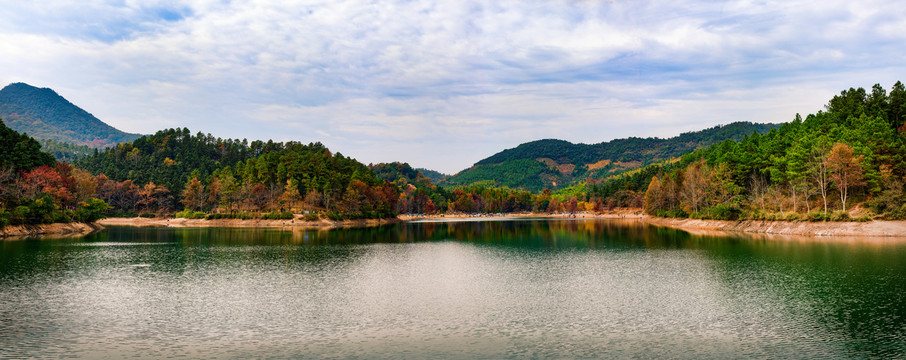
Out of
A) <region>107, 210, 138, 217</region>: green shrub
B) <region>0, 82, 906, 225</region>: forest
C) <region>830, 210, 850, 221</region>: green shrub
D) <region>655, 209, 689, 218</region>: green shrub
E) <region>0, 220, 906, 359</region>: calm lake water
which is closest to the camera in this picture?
<region>0, 220, 906, 359</region>: calm lake water

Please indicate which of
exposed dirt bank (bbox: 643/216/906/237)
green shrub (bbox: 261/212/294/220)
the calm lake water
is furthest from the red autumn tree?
green shrub (bbox: 261/212/294/220)

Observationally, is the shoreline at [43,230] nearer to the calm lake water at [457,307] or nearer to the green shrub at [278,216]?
the calm lake water at [457,307]

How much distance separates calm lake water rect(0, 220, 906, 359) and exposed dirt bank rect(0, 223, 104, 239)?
3148 centimetres

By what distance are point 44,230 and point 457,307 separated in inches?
3367

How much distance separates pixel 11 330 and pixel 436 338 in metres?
19.0

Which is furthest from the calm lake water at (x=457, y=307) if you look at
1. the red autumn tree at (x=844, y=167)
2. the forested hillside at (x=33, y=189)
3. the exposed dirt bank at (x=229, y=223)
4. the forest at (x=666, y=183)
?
the exposed dirt bank at (x=229, y=223)

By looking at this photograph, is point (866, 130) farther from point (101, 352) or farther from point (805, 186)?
point (101, 352)

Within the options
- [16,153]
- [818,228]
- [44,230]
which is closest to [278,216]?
[44,230]

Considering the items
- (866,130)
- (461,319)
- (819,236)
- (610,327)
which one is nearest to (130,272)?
(461,319)

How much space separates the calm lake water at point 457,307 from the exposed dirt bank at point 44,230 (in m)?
31.5

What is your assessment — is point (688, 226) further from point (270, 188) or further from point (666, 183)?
point (270, 188)

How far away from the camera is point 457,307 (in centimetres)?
2780

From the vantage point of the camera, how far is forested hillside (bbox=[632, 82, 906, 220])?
7125 cm

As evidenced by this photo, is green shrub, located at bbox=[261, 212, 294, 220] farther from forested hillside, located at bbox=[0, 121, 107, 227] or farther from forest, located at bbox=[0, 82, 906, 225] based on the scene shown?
forested hillside, located at bbox=[0, 121, 107, 227]
